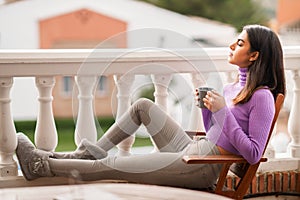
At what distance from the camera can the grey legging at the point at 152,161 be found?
2.88m

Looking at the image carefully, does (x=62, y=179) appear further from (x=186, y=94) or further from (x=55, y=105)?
(x=55, y=105)

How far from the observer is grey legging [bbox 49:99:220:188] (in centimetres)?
288

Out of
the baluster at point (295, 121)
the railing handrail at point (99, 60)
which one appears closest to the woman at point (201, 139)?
the railing handrail at point (99, 60)

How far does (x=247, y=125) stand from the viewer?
289 cm

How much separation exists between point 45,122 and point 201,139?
74 cm

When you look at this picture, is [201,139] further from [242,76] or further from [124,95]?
[124,95]

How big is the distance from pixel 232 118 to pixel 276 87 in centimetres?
26

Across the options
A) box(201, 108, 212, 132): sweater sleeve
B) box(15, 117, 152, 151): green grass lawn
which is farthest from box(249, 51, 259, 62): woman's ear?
box(15, 117, 152, 151): green grass lawn

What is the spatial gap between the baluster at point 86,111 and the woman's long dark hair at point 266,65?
2.25 feet

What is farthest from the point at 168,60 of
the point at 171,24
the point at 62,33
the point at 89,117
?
the point at 62,33

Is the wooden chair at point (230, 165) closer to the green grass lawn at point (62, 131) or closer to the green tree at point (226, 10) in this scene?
the green tree at point (226, 10)

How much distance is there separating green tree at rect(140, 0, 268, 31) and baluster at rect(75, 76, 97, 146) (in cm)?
1317

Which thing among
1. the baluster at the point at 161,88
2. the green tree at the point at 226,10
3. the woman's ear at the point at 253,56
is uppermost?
the green tree at the point at 226,10

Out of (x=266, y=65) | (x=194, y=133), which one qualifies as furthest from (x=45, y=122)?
(x=266, y=65)
